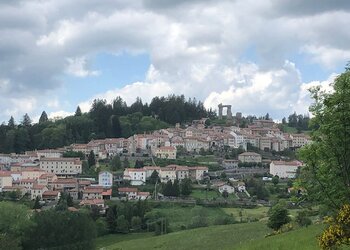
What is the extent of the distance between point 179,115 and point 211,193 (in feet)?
267

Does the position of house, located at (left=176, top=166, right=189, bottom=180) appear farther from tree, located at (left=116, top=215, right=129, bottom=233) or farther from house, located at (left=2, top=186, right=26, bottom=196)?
tree, located at (left=116, top=215, right=129, bottom=233)

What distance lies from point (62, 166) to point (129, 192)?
3078 centimetres

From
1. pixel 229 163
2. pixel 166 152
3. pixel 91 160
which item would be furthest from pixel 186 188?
pixel 166 152

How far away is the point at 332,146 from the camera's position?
376 inches

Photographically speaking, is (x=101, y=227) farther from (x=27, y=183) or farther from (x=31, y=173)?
(x=31, y=173)

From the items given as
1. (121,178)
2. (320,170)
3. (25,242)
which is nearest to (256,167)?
(121,178)

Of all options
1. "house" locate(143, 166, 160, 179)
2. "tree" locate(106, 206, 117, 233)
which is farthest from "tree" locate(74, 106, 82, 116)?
"tree" locate(106, 206, 117, 233)

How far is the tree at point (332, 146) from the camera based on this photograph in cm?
943

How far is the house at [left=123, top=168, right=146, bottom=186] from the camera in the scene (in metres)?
99.4

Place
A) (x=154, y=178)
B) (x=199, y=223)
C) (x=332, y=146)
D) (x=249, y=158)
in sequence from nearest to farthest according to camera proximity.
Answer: (x=332, y=146), (x=199, y=223), (x=154, y=178), (x=249, y=158)

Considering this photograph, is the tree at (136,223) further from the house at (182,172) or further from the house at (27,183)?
the house at (182,172)

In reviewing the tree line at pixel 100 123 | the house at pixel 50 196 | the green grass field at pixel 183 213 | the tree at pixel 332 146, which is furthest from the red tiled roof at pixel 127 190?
the tree at pixel 332 146

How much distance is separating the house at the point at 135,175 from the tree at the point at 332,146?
88.2 metres

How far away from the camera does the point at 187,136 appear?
142m
